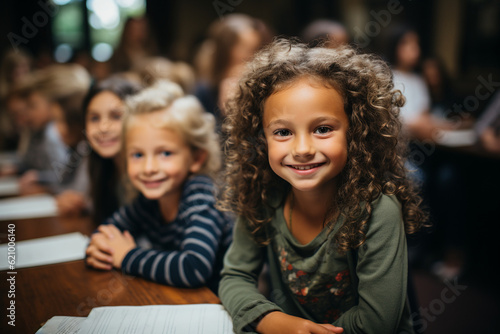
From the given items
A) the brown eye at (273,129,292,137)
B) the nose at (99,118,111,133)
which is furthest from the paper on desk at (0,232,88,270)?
the brown eye at (273,129,292,137)

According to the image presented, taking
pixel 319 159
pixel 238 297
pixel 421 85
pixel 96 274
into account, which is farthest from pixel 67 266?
pixel 421 85

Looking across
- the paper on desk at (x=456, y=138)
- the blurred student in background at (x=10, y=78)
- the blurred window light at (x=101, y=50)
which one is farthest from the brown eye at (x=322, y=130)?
the blurred window light at (x=101, y=50)

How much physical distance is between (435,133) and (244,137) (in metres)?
2.47

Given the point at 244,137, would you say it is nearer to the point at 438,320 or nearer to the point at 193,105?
the point at 193,105

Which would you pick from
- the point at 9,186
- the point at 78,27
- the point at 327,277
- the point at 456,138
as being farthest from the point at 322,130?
the point at 78,27

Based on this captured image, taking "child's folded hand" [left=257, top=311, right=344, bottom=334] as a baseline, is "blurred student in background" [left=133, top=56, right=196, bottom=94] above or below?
above

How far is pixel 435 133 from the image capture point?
3.12 metres

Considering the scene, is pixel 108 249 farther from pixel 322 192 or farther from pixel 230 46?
pixel 230 46

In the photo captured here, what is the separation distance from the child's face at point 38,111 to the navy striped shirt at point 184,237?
5.00 ft

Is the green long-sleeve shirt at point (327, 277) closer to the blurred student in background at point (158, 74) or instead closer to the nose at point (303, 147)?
the nose at point (303, 147)

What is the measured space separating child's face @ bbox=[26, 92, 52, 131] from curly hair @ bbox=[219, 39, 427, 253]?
6.72 feet

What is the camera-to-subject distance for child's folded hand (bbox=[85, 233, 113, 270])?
4.16 ft

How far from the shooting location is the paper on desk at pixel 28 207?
187 cm

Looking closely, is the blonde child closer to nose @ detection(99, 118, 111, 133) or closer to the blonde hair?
the blonde hair
